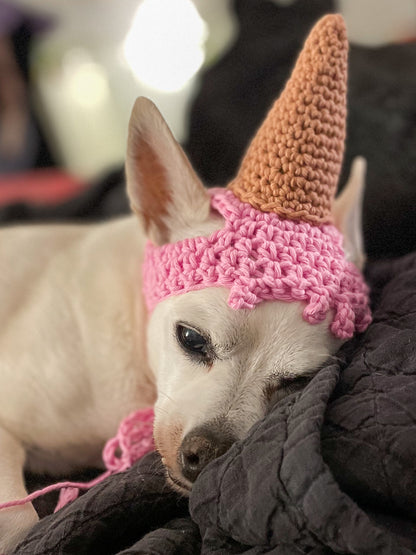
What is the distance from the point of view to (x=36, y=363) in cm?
113

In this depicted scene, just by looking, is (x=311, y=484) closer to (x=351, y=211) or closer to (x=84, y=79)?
(x=351, y=211)

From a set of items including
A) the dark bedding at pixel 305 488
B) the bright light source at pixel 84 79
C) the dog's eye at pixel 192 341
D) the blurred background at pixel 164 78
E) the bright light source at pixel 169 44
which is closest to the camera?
the dark bedding at pixel 305 488

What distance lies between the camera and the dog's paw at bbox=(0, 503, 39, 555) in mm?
899

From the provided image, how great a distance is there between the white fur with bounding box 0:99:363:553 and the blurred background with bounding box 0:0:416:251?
61cm

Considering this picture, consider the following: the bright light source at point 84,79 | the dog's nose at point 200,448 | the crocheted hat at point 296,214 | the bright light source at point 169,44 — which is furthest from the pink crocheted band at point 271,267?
the bright light source at point 84,79

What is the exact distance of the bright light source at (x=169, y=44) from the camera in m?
2.11

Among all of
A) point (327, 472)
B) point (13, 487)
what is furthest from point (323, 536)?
point (13, 487)

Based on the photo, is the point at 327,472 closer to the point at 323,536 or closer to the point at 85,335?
the point at 323,536

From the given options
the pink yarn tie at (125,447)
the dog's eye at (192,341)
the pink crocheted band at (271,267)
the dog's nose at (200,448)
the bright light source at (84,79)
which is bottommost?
the pink yarn tie at (125,447)

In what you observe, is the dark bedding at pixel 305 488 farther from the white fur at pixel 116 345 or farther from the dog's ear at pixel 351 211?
the dog's ear at pixel 351 211

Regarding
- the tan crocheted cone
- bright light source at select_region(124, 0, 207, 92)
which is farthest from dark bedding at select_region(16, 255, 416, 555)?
bright light source at select_region(124, 0, 207, 92)

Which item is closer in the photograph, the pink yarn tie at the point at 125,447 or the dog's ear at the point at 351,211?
the pink yarn tie at the point at 125,447

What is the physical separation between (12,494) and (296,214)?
0.65 metres

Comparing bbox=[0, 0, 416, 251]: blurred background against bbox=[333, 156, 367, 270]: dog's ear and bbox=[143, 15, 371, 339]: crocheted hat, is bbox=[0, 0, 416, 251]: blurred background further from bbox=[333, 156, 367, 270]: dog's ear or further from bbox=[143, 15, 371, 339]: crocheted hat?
bbox=[143, 15, 371, 339]: crocheted hat
